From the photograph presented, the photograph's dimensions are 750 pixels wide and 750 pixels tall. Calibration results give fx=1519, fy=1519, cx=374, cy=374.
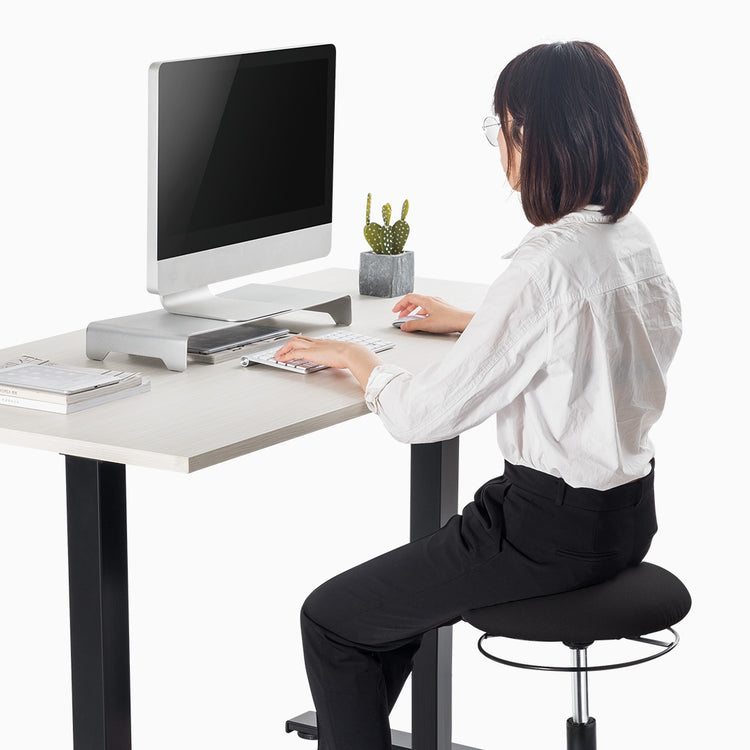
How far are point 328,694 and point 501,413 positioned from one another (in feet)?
1.84

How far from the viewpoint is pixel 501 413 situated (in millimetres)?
2410

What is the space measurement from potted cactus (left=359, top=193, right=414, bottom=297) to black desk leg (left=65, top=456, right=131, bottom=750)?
1.20 metres

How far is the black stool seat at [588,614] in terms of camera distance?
2.40 meters

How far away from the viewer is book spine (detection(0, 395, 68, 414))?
2.52 metres

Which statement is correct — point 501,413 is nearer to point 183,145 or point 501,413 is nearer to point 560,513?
point 560,513

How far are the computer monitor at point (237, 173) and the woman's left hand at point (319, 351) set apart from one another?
0.23 metres

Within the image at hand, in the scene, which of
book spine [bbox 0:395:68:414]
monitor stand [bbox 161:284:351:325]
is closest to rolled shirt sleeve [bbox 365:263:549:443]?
book spine [bbox 0:395:68:414]

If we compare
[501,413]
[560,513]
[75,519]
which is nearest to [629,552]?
[560,513]

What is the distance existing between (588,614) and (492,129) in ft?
2.63

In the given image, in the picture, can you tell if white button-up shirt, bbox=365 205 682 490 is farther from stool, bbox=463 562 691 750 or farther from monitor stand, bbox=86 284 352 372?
monitor stand, bbox=86 284 352 372

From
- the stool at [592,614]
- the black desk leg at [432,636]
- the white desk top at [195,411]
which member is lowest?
the black desk leg at [432,636]

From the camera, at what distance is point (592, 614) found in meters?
2.41

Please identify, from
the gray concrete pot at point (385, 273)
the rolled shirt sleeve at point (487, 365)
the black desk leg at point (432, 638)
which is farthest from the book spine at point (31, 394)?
the gray concrete pot at point (385, 273)

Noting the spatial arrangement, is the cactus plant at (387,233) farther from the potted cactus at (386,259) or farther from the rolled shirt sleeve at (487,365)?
the rolled shirt sleeve at (487,365)
